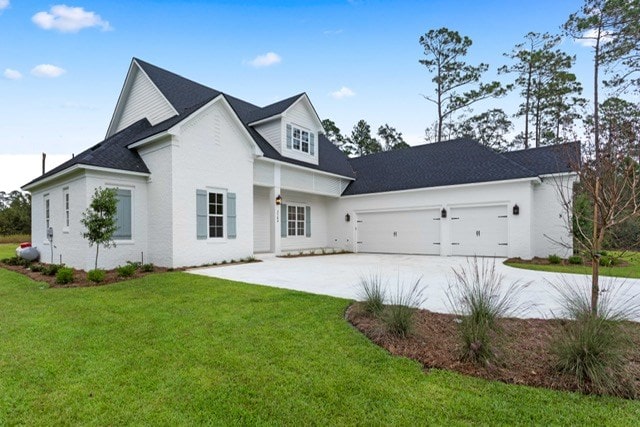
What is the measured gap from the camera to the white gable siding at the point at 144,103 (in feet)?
43.7

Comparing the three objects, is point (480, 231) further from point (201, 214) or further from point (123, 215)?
point (123, 215)

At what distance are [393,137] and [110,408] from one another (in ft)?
129

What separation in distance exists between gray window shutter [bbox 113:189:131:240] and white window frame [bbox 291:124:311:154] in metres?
8.06

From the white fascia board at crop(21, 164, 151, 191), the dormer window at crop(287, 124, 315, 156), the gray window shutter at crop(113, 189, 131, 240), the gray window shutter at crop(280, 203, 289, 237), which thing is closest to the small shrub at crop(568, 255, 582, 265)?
the gray window shutter at crop(280, 203, 289, 237)

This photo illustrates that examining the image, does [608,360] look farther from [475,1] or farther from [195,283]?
[475,1]

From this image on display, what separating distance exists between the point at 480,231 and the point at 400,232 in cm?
379

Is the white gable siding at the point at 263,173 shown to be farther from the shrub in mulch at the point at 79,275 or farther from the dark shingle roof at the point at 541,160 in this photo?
the dark shingle roof at the point at 541,160

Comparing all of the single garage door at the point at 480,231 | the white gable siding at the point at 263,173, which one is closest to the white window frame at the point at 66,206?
the white gable siding at the point at 263,173

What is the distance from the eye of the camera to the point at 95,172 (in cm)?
996

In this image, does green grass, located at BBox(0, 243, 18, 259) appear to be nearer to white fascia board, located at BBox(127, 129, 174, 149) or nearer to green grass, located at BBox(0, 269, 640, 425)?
white fascia board, located at BBox(127, 129, 174, 149)

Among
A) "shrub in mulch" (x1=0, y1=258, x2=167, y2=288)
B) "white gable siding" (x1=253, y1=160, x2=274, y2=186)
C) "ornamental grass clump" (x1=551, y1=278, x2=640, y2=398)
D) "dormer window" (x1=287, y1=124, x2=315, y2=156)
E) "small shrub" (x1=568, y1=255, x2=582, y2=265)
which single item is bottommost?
"small shrub" (x1=568, y1=255, x2=582, y2=265)

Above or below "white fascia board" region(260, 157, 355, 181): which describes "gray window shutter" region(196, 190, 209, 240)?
below

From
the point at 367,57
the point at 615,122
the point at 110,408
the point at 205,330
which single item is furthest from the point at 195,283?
the point at 367,57

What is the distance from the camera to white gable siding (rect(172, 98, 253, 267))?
35.3ft
